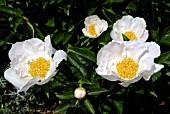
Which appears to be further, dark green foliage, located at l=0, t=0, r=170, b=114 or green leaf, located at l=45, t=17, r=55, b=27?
green leaf, located at l=45, t=17, r=55, b=27

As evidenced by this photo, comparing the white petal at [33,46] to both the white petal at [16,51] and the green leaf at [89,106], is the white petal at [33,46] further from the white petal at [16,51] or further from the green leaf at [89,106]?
the green leaf at [89,106]

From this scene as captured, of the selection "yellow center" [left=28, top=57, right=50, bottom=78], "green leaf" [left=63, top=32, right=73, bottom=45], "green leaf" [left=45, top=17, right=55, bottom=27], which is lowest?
"green leaf" [left=63, top=32, right=73, bottom=45]

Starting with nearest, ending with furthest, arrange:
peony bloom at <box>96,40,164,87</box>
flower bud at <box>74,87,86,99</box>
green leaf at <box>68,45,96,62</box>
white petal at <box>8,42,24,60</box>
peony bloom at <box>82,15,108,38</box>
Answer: peony bloom at <box>96,40,164,87</box> < flower bud at <box>74,87,86,99</box> < white petal at <box>8,42,24,60</box> < green leaf at <box>68,45,96,62</box> < peony bloom at <box>82,15,108,38</box>

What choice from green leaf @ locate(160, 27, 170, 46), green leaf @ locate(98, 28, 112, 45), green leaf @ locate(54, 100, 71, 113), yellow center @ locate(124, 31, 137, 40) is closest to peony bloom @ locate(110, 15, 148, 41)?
yellow center @ locate(124, 31, 137, 40)

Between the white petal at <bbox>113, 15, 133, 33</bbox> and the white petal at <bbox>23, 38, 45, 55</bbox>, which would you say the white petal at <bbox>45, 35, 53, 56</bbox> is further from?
the white petal at <bbox>113, 15, 133, 33</bbox>

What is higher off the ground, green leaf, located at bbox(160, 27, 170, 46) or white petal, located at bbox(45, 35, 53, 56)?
white petal, located at bbox(45, 35, 53, 56)

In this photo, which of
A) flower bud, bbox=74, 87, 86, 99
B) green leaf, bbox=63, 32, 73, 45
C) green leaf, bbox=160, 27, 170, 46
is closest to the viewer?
flower bud, bbox=74, 87, 86, 99

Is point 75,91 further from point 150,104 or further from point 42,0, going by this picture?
point 150,104
